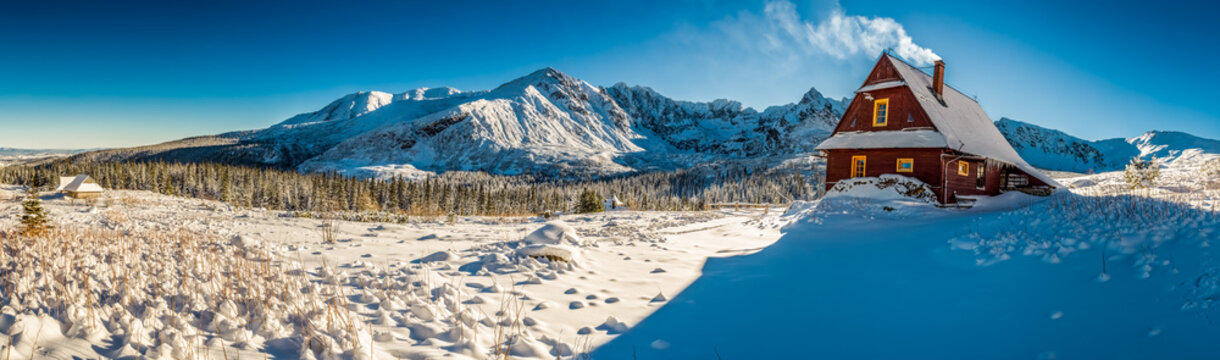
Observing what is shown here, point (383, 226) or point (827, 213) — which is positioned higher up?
point (827, 213)

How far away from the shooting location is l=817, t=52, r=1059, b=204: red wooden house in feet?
64.4

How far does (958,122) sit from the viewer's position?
73.1 ft

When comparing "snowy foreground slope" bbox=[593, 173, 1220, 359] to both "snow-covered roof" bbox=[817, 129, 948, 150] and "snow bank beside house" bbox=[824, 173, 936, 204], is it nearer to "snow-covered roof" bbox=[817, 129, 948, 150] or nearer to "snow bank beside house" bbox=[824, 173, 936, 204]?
"snow bank beside house" bbox=[824, 173, 936, 204]

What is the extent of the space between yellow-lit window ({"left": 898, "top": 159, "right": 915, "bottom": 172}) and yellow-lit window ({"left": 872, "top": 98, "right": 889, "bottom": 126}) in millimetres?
2024

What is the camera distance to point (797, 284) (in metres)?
8.49

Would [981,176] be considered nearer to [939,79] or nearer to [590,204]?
[939,79]

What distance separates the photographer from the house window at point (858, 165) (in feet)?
72.5

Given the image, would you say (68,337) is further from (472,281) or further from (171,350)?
(472,281)

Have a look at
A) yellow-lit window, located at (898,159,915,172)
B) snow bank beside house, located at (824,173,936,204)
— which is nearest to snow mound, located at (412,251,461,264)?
snow bank beside house, located at (824,173,936,204)

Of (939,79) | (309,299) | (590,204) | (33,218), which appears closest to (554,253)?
(309,299)

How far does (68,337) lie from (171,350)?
1.11 metres

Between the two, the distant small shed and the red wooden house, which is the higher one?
the red wooden house

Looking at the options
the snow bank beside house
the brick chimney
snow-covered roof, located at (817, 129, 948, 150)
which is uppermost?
the brick chimney

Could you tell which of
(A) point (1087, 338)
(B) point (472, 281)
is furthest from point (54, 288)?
(A) point (1087, 338)
